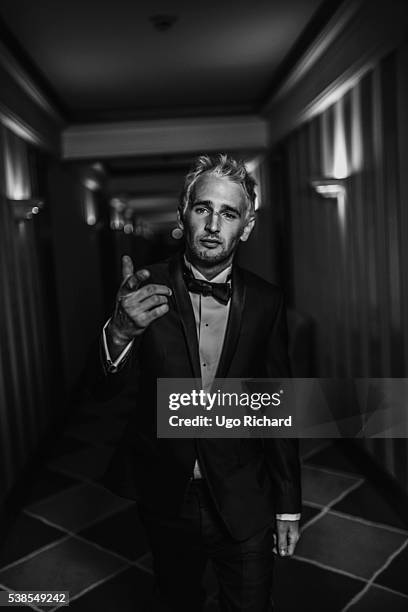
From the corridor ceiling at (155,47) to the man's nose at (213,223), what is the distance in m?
2.28

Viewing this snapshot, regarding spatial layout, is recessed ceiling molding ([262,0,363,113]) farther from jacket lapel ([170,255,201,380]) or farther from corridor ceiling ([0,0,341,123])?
jacket lapel ([170,255,201,380])

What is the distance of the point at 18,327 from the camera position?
4258 mm

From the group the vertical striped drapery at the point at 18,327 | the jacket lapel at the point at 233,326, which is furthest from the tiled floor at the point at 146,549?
the jacket lapel at the point at 233,326

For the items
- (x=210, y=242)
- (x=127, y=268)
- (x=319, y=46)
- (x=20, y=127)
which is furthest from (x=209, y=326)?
(x=20, y=127)

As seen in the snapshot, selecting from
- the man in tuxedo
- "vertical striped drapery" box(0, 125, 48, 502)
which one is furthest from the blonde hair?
"vertical striped drapery" box(0, 125, 48, 502)

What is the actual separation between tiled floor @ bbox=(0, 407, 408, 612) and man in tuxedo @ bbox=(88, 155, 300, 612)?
104 centimetres

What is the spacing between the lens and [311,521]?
11.1 feet

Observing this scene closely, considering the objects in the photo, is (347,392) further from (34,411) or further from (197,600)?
(197,600)

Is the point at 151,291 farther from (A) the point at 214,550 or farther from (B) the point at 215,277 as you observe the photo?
(A) the point at 214,550

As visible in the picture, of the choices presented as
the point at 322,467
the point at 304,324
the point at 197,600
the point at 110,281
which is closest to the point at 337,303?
the point at 304,324

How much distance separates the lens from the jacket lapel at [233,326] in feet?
5.47

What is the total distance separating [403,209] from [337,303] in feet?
4.62

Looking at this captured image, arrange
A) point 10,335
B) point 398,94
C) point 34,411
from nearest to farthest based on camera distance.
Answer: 1. point 398,94
2. point 10,335
3. point 34,411

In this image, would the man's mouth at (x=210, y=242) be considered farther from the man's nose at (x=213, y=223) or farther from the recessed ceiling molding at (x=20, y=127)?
the recessed ceiling molding at (x=20, y=127)
